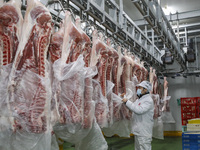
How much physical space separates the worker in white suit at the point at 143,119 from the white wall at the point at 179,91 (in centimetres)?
746

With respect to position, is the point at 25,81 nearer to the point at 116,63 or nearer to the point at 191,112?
the point at 116,63

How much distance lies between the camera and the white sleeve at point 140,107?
14.5ft

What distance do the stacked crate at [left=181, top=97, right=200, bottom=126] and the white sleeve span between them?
6.25 m

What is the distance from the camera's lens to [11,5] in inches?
91.7

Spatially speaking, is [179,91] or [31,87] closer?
[31,87]

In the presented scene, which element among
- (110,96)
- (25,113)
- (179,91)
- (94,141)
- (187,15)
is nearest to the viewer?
(25,113)

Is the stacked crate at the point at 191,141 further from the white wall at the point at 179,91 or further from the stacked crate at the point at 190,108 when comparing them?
the white wall at the point at 179,91

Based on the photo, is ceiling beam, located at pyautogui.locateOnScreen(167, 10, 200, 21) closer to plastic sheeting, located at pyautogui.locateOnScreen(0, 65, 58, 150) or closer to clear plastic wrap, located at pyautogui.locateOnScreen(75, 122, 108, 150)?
clear plastic wrap, located at pyautogui.locateOnScreen(75, 122, 108, 150)

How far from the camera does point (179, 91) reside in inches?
472

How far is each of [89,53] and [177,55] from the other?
18.0 feet

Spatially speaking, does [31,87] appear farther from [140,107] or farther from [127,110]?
[140,107]

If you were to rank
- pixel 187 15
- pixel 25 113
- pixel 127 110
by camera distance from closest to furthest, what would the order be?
pixel 25 113 → pixel 127 110 → pixel 187 15

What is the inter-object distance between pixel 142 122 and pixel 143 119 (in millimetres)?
63

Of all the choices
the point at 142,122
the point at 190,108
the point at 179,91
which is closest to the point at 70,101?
the point at 142,122
